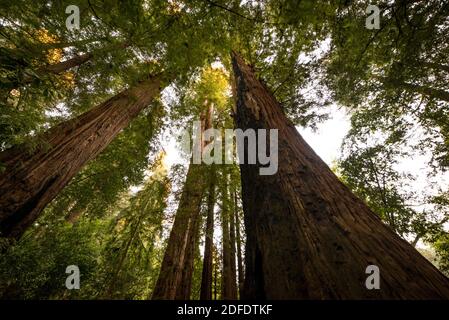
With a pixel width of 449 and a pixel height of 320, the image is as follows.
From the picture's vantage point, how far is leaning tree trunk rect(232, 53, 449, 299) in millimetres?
805

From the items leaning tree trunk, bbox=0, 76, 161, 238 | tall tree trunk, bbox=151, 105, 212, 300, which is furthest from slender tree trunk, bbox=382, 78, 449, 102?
leaning tree trunk, bbox=0, 76, 161, 238

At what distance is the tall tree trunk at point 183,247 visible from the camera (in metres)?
4.39

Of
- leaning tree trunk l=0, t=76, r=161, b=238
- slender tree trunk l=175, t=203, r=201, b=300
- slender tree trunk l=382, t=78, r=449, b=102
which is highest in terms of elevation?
slender tree trunk l=382, t=78, r=449, b=102

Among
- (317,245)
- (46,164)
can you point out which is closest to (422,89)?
(317,245)

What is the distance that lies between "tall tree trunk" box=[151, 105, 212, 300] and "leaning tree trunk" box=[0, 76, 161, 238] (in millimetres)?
2370

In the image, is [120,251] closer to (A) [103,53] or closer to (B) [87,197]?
(B) [87,197]

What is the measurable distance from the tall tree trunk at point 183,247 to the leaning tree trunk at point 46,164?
7.78ft

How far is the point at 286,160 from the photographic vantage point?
160 centimetres

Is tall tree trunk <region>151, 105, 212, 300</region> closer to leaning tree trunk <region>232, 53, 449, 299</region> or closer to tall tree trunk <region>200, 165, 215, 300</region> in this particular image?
tall tree trunk <region>200, 165, 215, 300</region>

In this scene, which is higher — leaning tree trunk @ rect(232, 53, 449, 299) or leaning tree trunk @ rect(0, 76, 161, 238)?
leaning tree trunk @ rect(0, 76, 161, 238)

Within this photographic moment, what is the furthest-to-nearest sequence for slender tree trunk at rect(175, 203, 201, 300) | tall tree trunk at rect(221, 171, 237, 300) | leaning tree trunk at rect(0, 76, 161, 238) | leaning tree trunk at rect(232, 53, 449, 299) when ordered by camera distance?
tall tree trunk at rect(221, 171, 237, 300), slender tree trunk at rect(175, 203, 201, 300), leaning tree trunk at rect(0, 76, 161, 238), leaning tree trunk at rect(232, 53, 449, 299)
